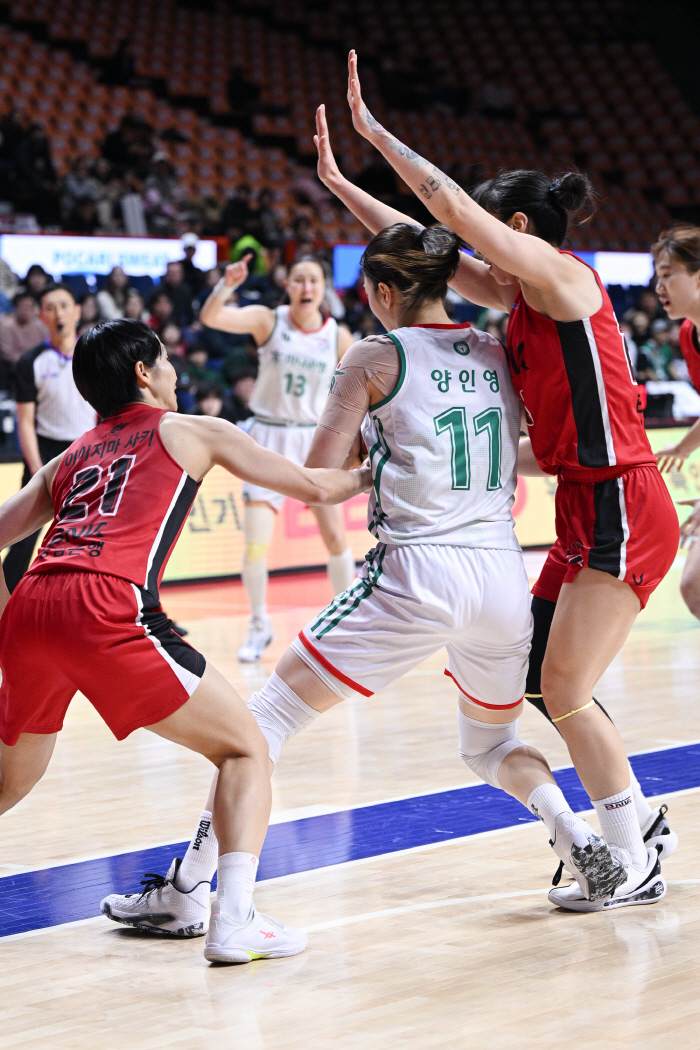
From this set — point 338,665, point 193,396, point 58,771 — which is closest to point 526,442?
point 338,665

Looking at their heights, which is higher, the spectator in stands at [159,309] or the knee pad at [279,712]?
the spectator in stands at [159,309]

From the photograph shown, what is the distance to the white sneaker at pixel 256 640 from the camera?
719cm

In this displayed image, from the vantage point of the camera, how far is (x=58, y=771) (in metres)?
5.04

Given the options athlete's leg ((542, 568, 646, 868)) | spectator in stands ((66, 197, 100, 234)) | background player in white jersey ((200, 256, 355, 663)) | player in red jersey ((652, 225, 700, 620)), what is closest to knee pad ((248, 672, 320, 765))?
athlete's leg ((542, 568, 646, 868))

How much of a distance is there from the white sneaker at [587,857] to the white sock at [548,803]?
22 mm

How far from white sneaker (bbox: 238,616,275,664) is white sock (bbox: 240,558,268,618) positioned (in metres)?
0.05

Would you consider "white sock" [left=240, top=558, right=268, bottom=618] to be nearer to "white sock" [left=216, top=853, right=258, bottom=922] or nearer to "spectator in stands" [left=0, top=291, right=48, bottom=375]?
"white sock" [left=216, top=853, right=258, bottom=922]

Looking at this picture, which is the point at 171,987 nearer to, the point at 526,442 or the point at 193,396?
the point at 526,442

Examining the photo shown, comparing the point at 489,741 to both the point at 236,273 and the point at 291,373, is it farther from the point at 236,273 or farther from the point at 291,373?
the point at 291,373

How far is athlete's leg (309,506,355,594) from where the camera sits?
738 centimetres

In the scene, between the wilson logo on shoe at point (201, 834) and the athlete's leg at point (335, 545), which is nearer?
the wilson logo on shoe at point (201, 834)

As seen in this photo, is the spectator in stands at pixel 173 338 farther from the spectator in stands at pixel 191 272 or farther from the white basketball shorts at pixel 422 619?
the white basketball shorts at pixel 422 619

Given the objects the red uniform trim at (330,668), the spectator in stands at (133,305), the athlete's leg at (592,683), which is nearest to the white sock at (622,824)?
the athlete's leg at (592,683)

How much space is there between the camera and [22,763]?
10.2ft
